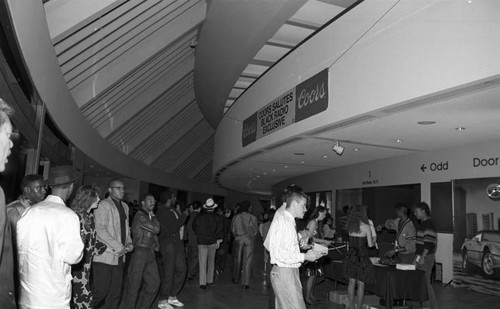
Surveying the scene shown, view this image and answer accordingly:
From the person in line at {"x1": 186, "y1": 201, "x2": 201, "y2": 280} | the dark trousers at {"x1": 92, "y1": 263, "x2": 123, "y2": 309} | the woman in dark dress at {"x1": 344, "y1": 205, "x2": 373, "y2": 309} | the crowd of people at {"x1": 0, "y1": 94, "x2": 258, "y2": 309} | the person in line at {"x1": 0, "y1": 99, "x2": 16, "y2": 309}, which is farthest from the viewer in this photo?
the person in line at {"x1": 186, "y1": 201, "x2": 201, "y2": 280}

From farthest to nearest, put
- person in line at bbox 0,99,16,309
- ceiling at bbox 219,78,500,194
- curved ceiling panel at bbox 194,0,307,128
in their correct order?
curved ceiling panel at bbox 194,0,307,128
ceiling at bbox 219,78,500,194
person in line at bbox 0,99,16,309

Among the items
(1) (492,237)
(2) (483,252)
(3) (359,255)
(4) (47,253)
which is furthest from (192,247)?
(4) (47,253)

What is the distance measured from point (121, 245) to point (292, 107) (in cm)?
414

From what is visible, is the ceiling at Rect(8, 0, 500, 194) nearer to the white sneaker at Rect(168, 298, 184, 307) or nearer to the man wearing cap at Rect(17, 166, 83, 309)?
the white sneaker at Rect(168, 298, 184, 307)

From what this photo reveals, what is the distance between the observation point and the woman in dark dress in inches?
216

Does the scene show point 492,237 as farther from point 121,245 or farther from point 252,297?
point 121,245

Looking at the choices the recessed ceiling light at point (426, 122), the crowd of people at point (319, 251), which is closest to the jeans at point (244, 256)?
the crowd of people at point (319, 251)

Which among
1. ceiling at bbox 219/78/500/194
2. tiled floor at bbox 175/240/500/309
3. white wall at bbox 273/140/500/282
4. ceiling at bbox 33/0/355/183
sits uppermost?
ceiling at bbox 33/0/355/183

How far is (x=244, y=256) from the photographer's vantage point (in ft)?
26.1

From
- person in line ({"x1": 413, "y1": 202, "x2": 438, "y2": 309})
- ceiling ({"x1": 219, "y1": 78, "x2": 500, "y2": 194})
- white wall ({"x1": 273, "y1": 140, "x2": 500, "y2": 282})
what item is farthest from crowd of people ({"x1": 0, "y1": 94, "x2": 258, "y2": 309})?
white wall ({"x1": 273, "y1": 140, "x2": 500, "y2": 282})

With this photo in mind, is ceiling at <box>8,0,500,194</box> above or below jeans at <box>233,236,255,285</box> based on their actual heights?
above

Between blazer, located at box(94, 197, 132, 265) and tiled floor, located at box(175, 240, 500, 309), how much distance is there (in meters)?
1.95

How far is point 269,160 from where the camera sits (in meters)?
11.3

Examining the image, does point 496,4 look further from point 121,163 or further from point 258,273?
point 121,163
